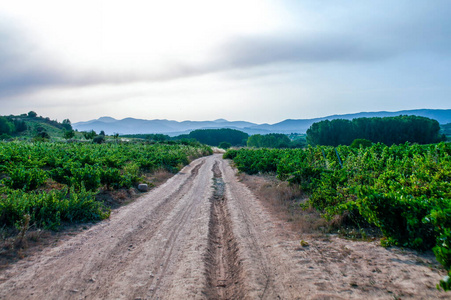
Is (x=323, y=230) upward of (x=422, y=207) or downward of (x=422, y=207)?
→ downward

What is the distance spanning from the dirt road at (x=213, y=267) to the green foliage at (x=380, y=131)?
64.4 meters

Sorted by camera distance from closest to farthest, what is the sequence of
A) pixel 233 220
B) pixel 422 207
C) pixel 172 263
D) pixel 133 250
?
1. pixel 422 207
2. pixel 172 263
3. pixel 133 250
4. pixel 233 220

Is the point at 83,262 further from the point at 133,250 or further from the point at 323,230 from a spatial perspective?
the point at 323,230

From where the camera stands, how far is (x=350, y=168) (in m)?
10.5

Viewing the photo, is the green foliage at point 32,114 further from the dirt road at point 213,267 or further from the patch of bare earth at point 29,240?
the dirt road at point 213,267

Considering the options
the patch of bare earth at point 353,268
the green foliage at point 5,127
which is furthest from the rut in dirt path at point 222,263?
the green foliage at point 5,127

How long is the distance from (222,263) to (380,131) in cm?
7459

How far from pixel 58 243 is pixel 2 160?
1150 cm

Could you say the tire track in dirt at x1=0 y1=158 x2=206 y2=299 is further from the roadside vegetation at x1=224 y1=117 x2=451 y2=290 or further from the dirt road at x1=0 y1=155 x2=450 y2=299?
the roadside vegetation at x1=224 y1=117 x2=451 y2=290

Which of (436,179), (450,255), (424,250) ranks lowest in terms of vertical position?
(424,250)

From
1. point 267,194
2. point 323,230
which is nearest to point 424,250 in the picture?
point 323,230

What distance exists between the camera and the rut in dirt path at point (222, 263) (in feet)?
14.5

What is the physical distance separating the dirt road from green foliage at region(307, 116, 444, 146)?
A: 6440 cm

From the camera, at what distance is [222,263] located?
5.56 meters
